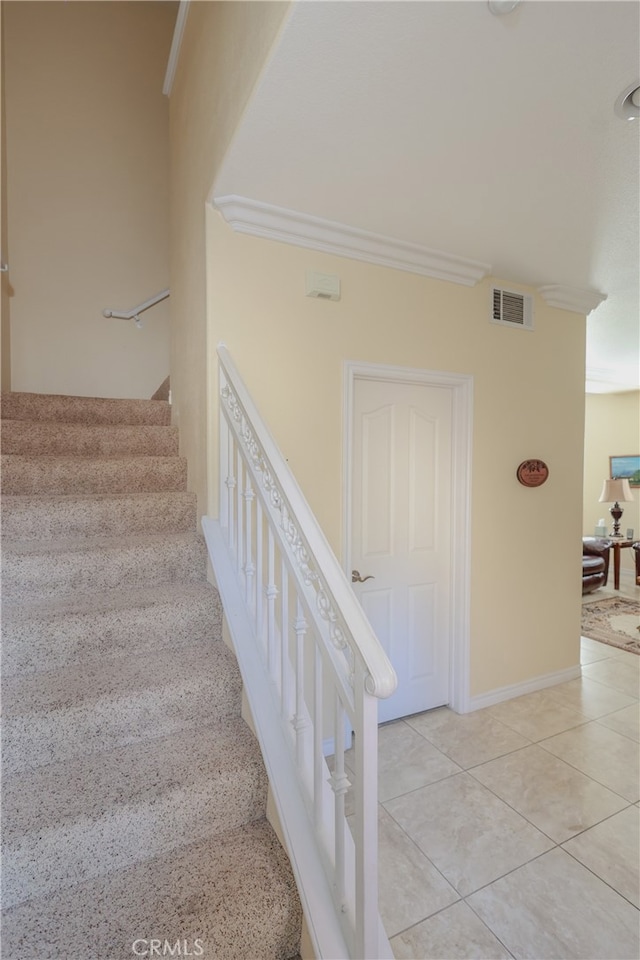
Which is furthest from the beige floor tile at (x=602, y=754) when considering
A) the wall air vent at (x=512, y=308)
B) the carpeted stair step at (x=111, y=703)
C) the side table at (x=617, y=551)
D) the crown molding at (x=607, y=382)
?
the crown molding at (x=607, y=382)

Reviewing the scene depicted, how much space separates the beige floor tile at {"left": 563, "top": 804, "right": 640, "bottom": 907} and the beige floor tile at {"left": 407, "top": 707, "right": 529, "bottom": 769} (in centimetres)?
55

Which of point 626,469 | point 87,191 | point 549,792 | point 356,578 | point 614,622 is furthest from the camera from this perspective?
point 626,469

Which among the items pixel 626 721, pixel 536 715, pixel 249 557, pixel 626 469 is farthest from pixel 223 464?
pixel 626 469

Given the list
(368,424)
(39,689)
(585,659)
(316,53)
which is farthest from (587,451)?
(39,689)

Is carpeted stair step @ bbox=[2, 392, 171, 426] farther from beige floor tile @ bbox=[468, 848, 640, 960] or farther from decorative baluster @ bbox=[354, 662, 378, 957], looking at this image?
beige floor tile @ bbox=[468, 848, 640, 960]

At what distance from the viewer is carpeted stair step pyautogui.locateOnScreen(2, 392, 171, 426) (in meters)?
2.78

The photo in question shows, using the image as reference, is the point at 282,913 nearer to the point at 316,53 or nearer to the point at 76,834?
the point at 76,834

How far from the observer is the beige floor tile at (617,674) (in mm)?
3211

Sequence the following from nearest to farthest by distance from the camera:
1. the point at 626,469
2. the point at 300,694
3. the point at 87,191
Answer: the point at 300,694, the point at 87,191, the point at 626,469

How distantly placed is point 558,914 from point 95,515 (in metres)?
2.41

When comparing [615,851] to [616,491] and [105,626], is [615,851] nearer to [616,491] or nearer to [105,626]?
[105,626]

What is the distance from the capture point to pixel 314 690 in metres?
1.30

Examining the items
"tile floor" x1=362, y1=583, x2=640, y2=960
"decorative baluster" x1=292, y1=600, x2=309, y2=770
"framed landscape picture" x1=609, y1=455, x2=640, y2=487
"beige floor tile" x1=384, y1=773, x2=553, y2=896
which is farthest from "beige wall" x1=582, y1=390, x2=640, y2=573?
"decorative baluster" x1=292, y1=600, x2=309, y2=770

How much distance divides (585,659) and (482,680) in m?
1.40
